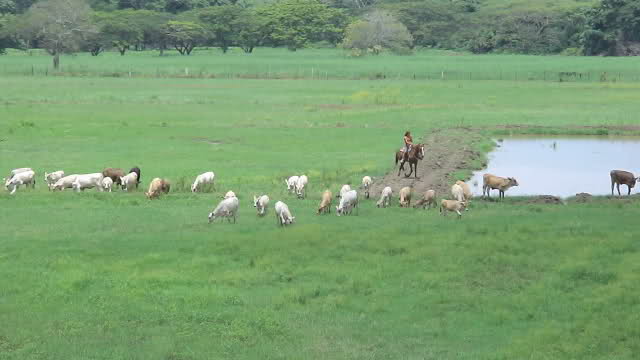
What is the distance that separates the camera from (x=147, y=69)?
94250 mm

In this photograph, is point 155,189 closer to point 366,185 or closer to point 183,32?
point 366,185

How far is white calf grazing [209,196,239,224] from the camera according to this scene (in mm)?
22625

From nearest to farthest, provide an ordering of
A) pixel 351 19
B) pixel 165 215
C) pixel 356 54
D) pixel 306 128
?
1. pixel 165 215
2. pixel 306 128
3. pixel 356 54
4. pixel 351 19

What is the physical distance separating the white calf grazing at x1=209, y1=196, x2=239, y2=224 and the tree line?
87909 millimetres

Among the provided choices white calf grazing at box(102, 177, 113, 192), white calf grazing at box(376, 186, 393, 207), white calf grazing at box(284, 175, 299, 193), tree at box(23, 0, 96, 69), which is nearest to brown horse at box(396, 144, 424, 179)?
white calf grazing at box(284, 175, 299, 193)

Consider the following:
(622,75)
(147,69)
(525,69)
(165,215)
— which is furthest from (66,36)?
(165,215)

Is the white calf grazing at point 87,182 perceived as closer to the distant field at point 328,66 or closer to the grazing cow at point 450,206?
the grazing cow at point 450,206

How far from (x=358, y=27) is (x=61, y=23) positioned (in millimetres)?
33900

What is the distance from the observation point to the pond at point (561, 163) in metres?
31.3

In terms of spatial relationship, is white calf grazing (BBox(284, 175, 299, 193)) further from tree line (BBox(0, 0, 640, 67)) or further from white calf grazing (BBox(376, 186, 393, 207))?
tree line (BBox(0, 0, 640, 67))

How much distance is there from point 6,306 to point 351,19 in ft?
411

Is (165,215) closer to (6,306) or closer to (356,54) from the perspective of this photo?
(6,306)

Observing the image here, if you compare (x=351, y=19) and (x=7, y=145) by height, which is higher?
(x=351, y=19)

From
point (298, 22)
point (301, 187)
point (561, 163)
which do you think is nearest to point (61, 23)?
point (298, 22)
